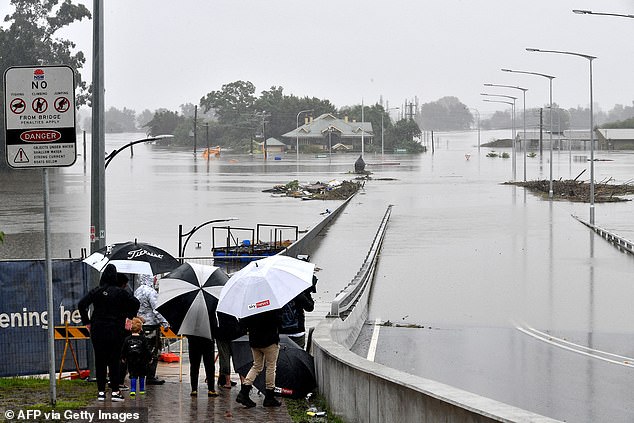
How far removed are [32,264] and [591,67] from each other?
4321 cm

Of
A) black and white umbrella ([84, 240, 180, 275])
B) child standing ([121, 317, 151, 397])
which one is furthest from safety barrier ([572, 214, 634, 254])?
child standing ([121, 317, 151, 397])

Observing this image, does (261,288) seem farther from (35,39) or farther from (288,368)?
(35,39)

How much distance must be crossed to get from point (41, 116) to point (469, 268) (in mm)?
25775

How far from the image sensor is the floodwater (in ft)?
59.6

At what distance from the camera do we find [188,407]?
1204 cm

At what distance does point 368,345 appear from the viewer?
69.9ft

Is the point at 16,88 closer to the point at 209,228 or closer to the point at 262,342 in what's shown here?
the point at 262,342

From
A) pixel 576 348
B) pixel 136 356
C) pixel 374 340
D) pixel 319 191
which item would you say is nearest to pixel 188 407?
pixel 136 356

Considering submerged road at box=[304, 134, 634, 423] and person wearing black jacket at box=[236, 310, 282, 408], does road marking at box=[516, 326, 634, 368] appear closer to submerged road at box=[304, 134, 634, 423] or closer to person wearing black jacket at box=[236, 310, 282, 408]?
submerged road at box=[304, 134, 634, 423]

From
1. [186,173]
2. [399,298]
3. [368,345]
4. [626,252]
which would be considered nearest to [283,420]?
[368,345]

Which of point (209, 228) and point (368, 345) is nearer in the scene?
point (368, 345)

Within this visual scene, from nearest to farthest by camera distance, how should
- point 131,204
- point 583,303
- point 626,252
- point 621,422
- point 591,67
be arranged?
point 621,422 → point 583,303 → point 626,252 → point 591,67 → point 131,204

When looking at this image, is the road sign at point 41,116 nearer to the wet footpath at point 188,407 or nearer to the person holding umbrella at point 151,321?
the wet footpath at point 188,407

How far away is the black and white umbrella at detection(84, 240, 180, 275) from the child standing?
1393 mm
